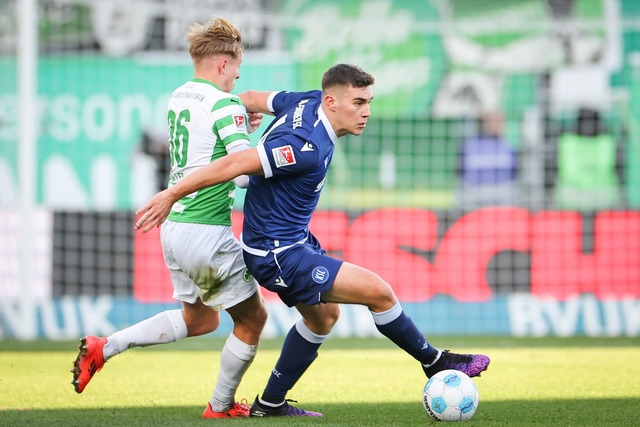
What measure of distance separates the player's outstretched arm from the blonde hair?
0.76 meters

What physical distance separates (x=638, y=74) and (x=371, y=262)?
21.7ft

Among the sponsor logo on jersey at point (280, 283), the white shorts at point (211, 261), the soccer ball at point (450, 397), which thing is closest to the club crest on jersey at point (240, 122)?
the white shorts at point (211, 261)

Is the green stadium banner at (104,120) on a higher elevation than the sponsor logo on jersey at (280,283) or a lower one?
higher

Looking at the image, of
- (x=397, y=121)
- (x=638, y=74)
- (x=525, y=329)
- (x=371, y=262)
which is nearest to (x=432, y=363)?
(x=525, y=329)

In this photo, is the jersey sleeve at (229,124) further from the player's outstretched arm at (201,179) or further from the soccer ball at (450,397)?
the soccer ball at (450,397)

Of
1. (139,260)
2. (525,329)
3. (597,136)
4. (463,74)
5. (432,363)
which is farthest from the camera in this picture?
(463,74)

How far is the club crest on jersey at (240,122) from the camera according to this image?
5820 millimetres

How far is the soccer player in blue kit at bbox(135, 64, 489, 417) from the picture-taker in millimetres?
5582

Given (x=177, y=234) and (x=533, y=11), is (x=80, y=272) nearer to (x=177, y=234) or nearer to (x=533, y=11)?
(x=177, y=234)

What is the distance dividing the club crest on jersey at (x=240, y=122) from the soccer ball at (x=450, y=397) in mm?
1703

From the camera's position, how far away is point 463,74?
58.6ft

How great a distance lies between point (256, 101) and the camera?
20.6 feet

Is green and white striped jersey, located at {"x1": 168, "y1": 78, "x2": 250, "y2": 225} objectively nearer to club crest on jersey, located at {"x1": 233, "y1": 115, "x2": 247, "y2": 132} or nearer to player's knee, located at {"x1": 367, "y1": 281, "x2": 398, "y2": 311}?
club crest on jersey, located at {"x1": 233, "y1": 115, "x2": 247, "y2": 132}

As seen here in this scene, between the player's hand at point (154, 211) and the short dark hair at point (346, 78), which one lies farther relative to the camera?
the short dark hair at point (346, 78)
